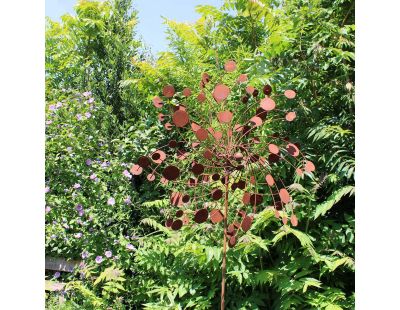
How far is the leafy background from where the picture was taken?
2.62 m

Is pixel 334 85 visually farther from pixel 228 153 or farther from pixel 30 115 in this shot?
pixel 30 115

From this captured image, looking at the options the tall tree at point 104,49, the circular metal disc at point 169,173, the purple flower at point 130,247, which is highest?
the tall tree at point 104,49

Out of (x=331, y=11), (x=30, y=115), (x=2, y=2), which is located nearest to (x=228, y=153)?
(x=30, y=115)

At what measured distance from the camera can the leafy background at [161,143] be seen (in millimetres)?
2623

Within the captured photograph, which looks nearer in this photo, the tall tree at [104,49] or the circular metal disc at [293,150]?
the circular metal disc at [293,150]

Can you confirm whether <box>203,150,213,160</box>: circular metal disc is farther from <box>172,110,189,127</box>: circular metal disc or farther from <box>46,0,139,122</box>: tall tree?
<box>46,0,139,122</box>: tall tree

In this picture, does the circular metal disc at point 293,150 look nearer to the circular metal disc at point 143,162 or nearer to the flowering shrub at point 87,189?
the circular metal disc at point 143,162

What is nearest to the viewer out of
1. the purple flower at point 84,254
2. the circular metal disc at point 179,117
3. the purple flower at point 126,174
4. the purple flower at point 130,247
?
the circular metal disc at point 179,117

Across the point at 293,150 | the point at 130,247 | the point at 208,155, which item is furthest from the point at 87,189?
the point at 293,150

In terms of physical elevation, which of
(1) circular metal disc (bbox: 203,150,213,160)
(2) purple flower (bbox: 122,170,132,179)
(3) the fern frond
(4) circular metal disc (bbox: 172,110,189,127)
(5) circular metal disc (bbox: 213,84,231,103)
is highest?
(5) circular metal disc (bbox: 213,84,231,103)

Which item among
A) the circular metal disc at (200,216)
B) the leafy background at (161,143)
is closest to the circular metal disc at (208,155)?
the circular metal disc at (200,216)

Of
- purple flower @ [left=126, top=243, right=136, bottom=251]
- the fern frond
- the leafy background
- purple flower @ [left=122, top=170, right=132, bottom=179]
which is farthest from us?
purple flower @ [left=122, top=170, right=132, bottom=179]

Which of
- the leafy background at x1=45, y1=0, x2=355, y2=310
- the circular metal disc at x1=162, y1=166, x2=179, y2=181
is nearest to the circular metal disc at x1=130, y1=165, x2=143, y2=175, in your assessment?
the circular metal disc at x1=162, y1=166, x2=179, y2=181
